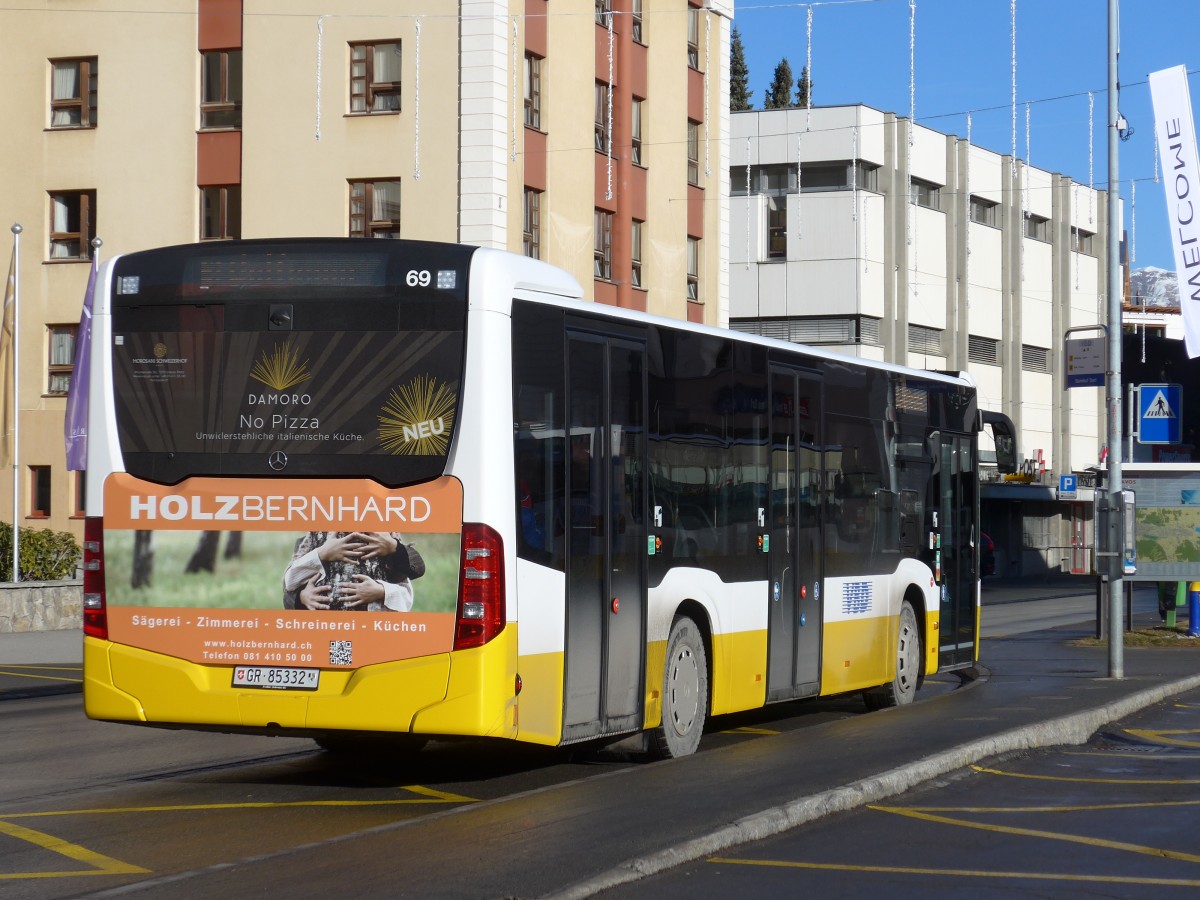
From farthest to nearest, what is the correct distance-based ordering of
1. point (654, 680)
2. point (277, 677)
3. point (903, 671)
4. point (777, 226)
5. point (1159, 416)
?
1. point (777, 226)
2. point (1159, 416)
3. point (903, 671)
4. point (654, 680)
5. point (277, 677)

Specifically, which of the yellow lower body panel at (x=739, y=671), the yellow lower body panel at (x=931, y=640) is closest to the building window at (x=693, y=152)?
the yellow lower body panel at (x=931, y=640)

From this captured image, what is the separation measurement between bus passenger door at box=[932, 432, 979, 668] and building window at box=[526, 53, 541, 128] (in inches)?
799

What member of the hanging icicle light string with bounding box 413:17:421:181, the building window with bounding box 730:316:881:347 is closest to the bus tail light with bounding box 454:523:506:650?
the hanging icicle light string with bounding box 413:17:421:181

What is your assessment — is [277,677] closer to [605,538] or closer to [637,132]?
[605,538]

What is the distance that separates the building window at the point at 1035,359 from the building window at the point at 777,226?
11.3m

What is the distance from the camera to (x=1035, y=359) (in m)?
65.6

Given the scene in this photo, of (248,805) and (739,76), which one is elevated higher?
(739,76)

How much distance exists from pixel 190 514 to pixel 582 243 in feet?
96.0

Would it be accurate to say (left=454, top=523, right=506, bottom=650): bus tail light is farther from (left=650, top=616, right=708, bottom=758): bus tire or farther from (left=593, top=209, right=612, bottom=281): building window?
(left=593, top=209, right=612, bottom=281): building window

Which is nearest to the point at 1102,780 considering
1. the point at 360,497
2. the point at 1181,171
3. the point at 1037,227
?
the point at 360,497

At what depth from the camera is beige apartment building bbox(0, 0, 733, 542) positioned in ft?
119

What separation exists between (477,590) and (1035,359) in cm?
5807

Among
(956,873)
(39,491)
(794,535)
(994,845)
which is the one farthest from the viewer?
(39,491)

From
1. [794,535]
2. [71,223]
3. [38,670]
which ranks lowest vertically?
[38,670]
